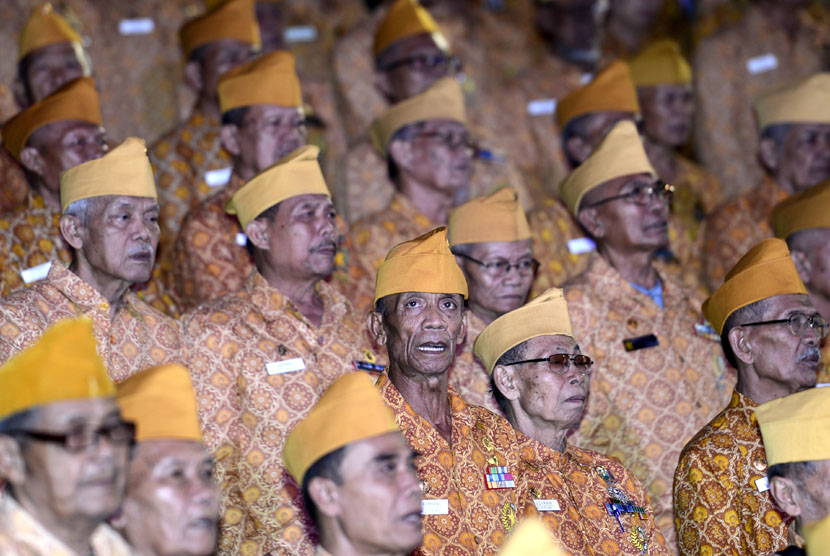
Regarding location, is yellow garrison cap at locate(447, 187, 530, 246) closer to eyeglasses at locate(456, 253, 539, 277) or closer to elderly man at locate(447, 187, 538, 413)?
elderly man at locate(447, 187, 538, 413)

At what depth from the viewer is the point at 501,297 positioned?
17.7 ft

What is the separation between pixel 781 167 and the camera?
271 inches

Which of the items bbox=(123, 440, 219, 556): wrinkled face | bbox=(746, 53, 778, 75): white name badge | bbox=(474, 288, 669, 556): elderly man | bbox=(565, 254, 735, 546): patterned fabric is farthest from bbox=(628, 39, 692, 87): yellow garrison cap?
bbox=(123, 440, 219, 556): wrinkled face

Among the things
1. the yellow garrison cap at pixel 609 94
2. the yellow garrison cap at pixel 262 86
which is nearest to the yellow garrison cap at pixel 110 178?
the yellow garrison cap at pixel 262 86

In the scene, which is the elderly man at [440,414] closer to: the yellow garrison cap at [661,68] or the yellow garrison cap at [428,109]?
the yellow garrison cap at [428,109]

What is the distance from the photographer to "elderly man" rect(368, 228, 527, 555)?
4301 mm

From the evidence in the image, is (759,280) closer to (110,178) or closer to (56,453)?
(110,178)

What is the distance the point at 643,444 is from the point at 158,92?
3979mm

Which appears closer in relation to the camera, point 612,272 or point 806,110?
point 612,272

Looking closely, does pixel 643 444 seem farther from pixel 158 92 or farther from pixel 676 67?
pixel 158 92

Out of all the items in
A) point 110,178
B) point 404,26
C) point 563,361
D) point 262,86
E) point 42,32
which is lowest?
point 563,361

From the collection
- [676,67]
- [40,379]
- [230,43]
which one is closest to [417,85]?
[230,43]

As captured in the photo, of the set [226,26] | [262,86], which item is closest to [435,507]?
[262,86]

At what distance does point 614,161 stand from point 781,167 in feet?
5.02
